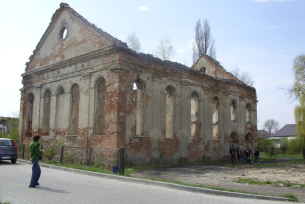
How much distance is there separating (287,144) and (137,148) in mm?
29657

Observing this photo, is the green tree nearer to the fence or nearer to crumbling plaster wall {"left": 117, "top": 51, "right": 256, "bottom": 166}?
crumbling plaster wall {"left": 117, "top": 51, "right": 256, "bottom": 166}

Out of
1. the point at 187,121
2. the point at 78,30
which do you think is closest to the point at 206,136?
the point at 187,121

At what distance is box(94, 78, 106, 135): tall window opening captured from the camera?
18.6 meters

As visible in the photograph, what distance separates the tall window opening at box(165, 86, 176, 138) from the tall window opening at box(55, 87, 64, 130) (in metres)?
7.25

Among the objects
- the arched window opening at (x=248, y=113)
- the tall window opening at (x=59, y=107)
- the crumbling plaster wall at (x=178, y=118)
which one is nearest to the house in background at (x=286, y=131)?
the arched window opening at (x=248, y=113)

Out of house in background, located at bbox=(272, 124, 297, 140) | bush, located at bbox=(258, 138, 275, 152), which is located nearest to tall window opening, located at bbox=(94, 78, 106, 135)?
bush, located at bbox=(258, 138, 275, 152)

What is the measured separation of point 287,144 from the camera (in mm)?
40531

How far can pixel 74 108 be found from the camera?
20781 mm

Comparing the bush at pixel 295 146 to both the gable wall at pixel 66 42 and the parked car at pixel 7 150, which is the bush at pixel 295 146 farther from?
the parked car at pixel 7 150

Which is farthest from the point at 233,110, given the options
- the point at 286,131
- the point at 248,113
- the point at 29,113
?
the point at 286,131

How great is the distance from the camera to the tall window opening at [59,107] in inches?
829

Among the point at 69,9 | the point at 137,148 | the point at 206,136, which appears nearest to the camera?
the point at 137,148

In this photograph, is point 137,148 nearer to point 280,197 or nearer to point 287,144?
point 280,197

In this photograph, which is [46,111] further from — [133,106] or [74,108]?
[133,106]
